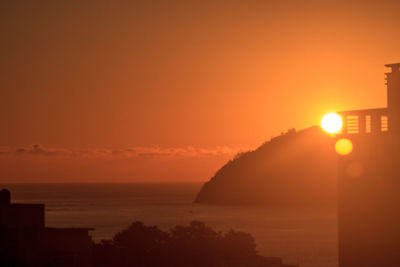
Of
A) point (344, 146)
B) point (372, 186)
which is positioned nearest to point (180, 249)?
point (344, 146)

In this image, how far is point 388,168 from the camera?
759 inches

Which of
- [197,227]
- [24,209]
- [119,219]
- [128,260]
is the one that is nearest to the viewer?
[24,209]

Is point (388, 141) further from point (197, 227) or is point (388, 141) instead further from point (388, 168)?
point (197, 227)

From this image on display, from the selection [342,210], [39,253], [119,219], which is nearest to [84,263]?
[39,253]

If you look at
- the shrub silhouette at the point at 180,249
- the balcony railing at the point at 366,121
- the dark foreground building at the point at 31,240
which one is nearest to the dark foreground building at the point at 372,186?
the balcony railing at the point at 366,121

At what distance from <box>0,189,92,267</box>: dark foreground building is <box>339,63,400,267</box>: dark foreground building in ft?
Result: 48.7

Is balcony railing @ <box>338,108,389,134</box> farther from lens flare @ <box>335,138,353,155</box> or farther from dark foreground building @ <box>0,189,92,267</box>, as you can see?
dark foreground building @ <box>0,189,92,267</box>

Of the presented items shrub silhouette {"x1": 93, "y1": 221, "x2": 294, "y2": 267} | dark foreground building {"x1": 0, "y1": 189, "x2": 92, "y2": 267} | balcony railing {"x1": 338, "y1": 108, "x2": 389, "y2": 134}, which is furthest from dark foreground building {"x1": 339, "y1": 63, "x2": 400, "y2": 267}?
shrub silhouette {"x1": 93, "y1": 221, "x2": 294, "y2": 267}

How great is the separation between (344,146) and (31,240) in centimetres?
1605

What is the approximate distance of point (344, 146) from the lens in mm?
20062

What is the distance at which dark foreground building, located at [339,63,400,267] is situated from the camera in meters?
19.2

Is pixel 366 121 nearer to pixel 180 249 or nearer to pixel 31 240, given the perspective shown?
pixel 31 240

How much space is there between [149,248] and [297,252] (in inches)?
2758

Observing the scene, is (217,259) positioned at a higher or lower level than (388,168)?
lower
